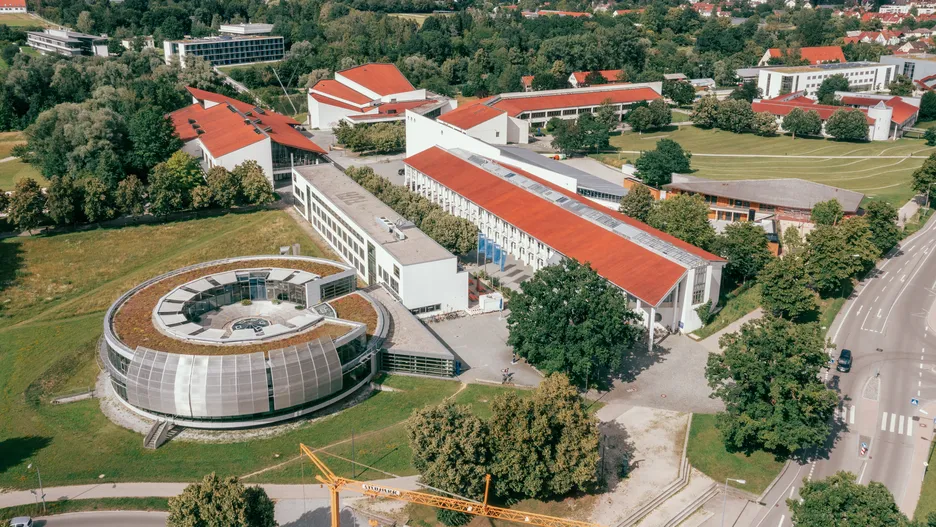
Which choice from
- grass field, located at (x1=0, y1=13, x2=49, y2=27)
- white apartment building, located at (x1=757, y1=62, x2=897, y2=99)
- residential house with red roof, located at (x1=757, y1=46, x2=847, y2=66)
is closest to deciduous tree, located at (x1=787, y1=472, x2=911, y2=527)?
white apartment building, located at (x1=757, y1=62, x2=897, y2=99)

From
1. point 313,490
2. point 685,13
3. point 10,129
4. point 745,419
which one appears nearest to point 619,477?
point 745,419

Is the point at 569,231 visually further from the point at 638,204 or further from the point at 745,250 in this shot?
the point at 745,250

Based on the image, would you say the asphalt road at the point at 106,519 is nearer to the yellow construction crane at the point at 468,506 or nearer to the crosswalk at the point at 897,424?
the yellow construction crane at the point at 468,506

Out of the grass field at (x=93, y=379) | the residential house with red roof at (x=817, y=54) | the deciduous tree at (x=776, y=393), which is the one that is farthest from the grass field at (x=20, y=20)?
the deciduous tree at (x=776, y=393)

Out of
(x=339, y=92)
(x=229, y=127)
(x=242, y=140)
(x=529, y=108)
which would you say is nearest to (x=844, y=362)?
(x=242, y=140)

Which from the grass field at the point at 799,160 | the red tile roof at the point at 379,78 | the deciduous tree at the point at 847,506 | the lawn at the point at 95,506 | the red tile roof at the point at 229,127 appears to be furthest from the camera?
the red tile roof at the point at 379,78

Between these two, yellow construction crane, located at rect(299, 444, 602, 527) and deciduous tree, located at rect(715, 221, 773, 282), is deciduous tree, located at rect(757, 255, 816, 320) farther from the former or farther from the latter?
yellow construction crane, located at rect(299, 444, 602, 527)
